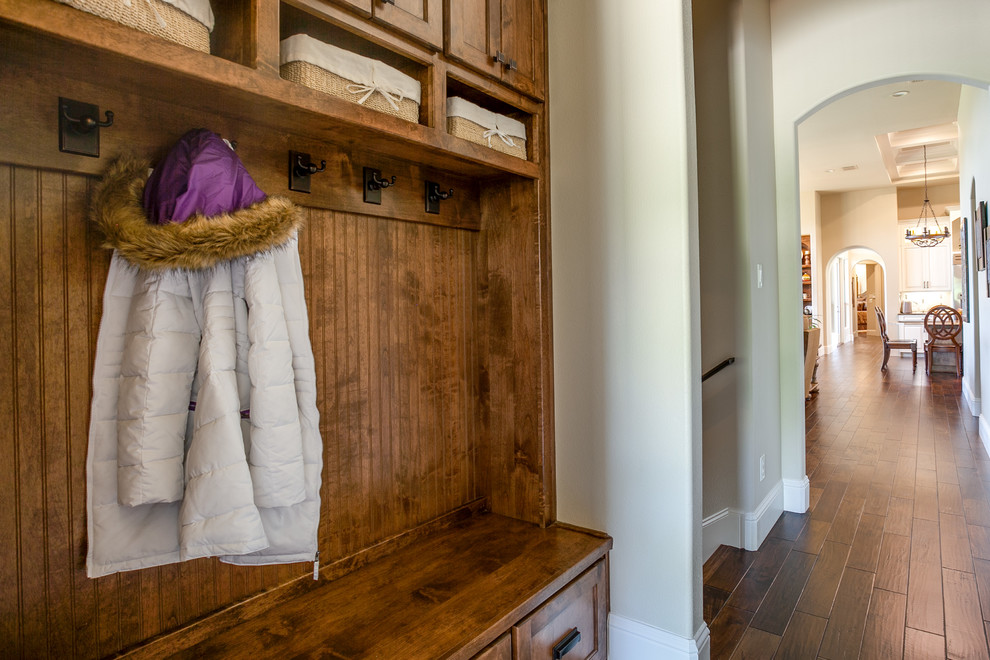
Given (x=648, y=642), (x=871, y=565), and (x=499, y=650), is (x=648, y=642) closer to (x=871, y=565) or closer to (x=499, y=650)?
(x=499, y=650)

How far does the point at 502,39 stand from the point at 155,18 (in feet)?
3.27

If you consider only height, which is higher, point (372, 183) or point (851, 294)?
point (851, 294)

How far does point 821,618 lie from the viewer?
2129 mm

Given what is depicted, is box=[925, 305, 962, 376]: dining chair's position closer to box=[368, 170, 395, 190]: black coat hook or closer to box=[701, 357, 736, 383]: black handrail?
box=[701, 357, 736, 383]: black handrail

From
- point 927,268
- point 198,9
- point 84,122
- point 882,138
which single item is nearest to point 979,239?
point 882,138

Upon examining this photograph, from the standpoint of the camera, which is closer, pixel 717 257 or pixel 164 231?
pixel 164 231

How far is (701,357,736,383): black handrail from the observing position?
105 inches

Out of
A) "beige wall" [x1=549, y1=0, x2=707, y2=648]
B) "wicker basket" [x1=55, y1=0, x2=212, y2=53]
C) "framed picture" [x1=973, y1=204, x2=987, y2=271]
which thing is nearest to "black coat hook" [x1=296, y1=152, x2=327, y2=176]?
"wicker basket" [x1=55, y1=0, x2=212, y2=53]

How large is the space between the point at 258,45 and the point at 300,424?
2.57 feet

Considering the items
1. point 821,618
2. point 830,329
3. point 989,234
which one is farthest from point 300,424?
point 830,329

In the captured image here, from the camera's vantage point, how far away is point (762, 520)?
9.37 feet

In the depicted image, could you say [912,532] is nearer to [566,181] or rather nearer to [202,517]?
[566,181]

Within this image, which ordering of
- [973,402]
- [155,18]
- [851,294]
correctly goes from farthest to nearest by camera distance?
1. [851,294]
2. [973,402]
3. [155,18]

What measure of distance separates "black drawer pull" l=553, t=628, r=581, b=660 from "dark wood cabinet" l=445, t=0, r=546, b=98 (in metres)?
1.62
